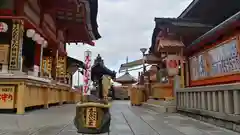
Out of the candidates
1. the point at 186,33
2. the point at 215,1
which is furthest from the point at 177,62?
the point at 215,1

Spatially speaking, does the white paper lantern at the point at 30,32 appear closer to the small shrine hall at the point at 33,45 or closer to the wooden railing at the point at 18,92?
the small shrine hall at the point at 33,45

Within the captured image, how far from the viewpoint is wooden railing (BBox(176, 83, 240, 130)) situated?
20.3 feet

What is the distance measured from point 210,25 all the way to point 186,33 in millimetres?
1229

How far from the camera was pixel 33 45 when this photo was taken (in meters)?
12.7

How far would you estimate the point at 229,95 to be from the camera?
6516 mm

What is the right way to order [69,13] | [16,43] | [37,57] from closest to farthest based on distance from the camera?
[16,43] → [37,57] → [69,13]

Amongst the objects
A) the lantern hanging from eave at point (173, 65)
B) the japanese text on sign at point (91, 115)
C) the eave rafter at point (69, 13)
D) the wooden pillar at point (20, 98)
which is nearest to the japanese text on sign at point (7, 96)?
the wooden pillar at point (20, 98)

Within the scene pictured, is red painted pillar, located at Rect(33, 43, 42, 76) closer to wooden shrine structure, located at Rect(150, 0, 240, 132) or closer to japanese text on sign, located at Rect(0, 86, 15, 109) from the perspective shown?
japanese text on sign, located at Rect(0, 86, 15, 109)

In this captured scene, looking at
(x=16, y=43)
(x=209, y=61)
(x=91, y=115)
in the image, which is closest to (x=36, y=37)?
(x=16, y=43)

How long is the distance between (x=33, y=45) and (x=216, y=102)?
29.5 feet

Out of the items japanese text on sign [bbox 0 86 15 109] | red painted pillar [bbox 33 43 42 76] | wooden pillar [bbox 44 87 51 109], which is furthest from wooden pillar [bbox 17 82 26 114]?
wooden pillar [bbox 44 87 51 109]

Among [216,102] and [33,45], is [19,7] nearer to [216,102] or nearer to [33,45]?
[33,45]

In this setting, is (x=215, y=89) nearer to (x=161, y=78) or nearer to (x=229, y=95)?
(x=229, y=95)

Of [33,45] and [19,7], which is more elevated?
[19,7]
